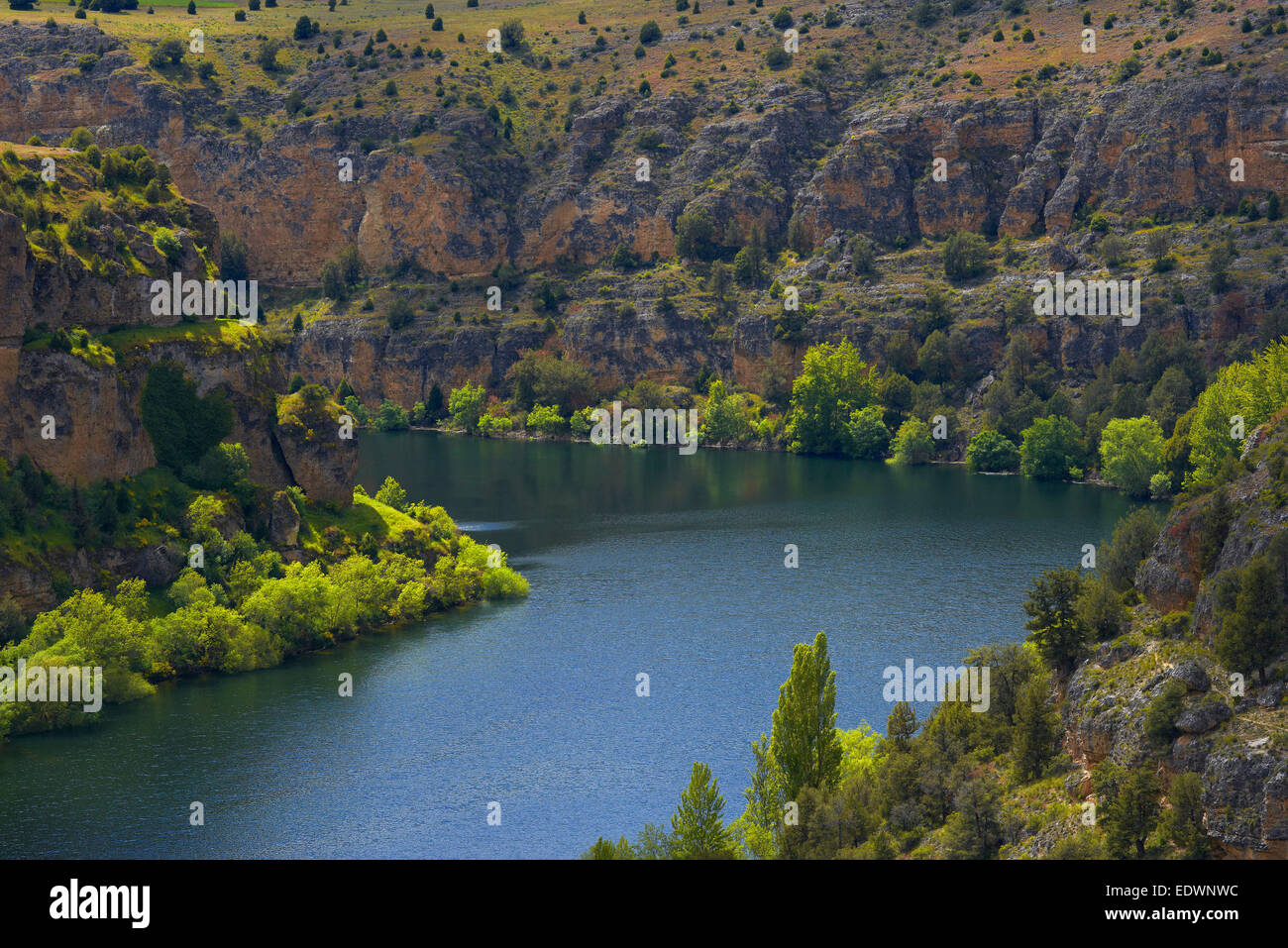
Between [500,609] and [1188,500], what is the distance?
53.5 meters

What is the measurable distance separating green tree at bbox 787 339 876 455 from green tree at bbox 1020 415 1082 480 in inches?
1108

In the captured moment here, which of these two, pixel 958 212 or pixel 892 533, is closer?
pixel 892 533

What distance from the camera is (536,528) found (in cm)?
12300

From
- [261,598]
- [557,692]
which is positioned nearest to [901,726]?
[557,692]

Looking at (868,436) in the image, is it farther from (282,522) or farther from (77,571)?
(77,571)

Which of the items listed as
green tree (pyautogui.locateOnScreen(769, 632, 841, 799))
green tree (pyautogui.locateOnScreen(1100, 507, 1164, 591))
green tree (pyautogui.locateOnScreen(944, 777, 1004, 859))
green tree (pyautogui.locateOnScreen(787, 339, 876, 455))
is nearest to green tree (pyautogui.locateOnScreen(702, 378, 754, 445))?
green tree (pyautogui.locateOnScreen(787, 339, 876, 455))

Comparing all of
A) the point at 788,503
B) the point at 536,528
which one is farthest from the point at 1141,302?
the point at 536,528

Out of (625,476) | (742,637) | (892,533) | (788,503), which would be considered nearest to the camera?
(742,637)

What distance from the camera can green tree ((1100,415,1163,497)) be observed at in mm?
137500

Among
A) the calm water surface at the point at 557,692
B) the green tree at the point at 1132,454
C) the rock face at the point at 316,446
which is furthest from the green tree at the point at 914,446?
the rock face at the point at 316,446

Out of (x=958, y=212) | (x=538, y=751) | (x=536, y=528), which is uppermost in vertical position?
(x=958, y=212)

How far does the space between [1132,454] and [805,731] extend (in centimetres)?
9582

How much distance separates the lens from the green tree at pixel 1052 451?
151375 mm

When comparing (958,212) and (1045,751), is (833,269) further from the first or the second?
(1045,751)
